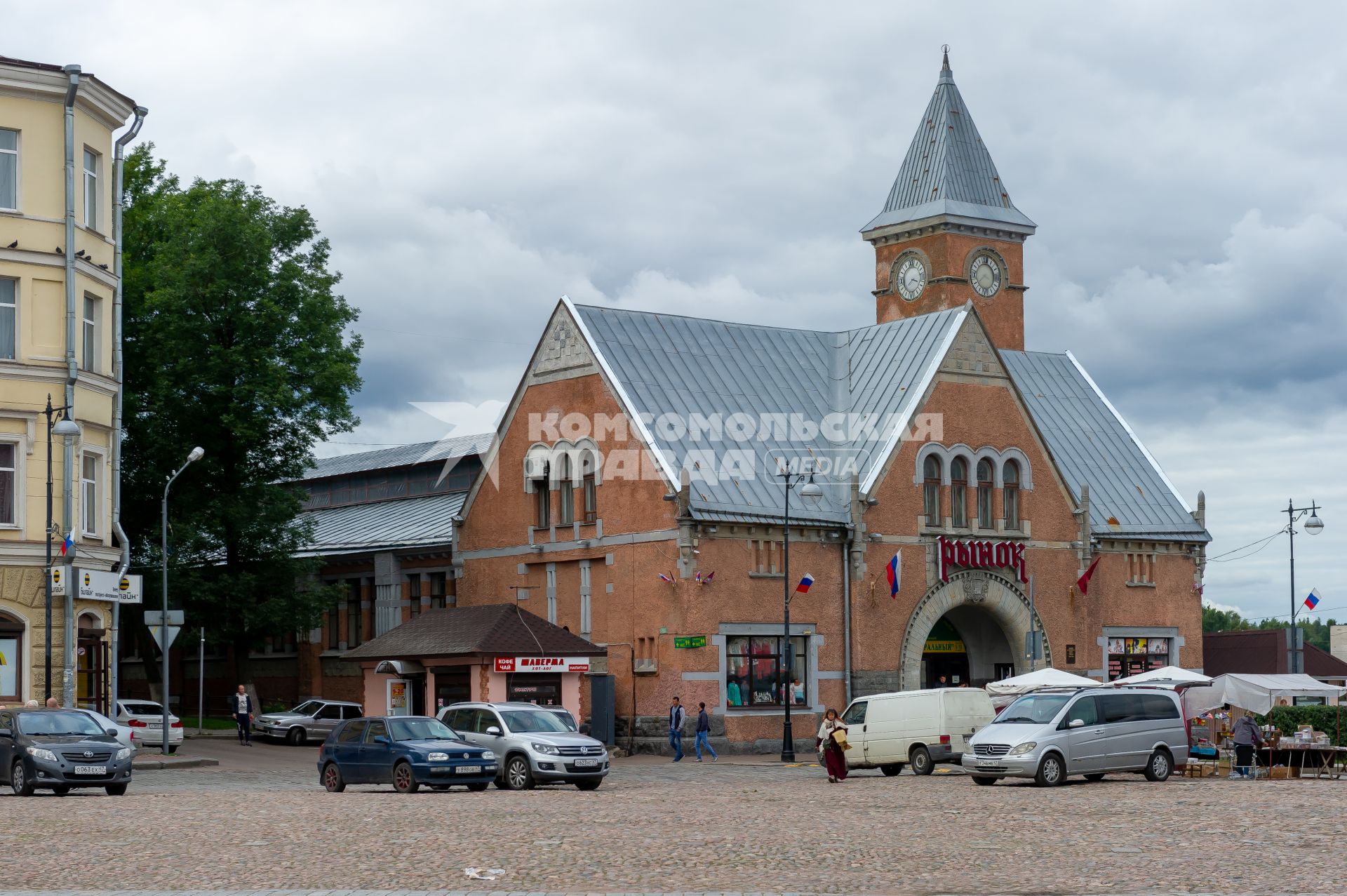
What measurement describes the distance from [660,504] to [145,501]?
1635cm

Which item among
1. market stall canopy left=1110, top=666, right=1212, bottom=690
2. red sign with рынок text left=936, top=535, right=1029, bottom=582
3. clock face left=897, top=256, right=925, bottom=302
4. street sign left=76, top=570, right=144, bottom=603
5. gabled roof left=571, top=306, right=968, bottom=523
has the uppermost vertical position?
clock face left=897, top=256, right=925, bottom=302

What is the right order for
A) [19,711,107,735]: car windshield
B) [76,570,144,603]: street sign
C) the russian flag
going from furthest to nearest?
the russian flag < [76,570,144,603]: street sign < [19,711,107,735]: car windshield

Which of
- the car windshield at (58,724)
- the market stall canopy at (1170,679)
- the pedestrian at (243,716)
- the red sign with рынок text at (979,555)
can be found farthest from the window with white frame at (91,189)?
the market stall canopy at (1170,679)

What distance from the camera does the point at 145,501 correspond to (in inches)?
2122

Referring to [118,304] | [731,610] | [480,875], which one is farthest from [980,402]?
[480,875]

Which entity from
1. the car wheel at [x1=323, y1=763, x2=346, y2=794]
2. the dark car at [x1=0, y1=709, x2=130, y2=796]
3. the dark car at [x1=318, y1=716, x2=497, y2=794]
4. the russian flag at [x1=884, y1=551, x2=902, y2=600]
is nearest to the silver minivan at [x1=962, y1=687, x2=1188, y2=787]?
the dark car at [x1=318, y1=716, x2=497, y2=794]

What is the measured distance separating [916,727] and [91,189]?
78.2 ft

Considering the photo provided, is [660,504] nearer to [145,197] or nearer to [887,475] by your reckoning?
[887,475]

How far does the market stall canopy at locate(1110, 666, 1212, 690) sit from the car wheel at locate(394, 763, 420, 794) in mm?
18466

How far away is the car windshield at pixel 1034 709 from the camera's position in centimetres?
3325

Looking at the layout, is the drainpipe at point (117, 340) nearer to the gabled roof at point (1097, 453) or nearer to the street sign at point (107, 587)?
the street sign at point (107, 587)

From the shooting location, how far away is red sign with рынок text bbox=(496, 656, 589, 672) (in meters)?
47.0

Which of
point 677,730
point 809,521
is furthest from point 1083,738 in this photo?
point 809,521

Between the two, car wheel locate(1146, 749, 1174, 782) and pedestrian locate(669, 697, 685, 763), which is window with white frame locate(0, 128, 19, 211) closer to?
pedestrian locate(669, 697, 685, 763)
